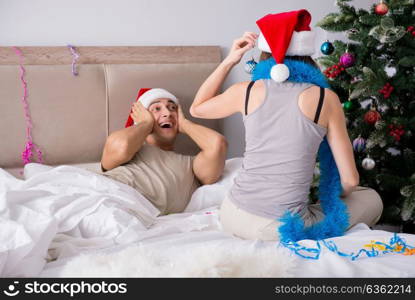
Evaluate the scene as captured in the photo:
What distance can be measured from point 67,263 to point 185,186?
0.95m

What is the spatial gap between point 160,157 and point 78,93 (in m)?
0.72

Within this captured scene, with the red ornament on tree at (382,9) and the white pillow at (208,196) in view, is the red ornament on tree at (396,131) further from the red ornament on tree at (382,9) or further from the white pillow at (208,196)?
the white pillow at (208,196)

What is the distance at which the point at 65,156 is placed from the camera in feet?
8.81

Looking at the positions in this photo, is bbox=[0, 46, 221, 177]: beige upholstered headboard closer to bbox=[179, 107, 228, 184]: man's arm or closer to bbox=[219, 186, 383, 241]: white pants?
bbox=[179, 107, 228, 184]: man's arm

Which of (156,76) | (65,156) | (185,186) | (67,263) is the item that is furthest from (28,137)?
(67,263)

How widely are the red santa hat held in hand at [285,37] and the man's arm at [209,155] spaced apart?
0.73 meters

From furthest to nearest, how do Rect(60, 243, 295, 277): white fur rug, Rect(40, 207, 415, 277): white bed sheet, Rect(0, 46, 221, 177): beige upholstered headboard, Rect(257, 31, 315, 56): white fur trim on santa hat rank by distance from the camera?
Rect(0, 46, 221, 177): beige upholstered headboard → Rect(257, 31, 315, 56): white fur trim on santa hat → Rect(40, 207, 415, 277): white bed sheet → Rect(60, 243, 295, 277): white fur rug

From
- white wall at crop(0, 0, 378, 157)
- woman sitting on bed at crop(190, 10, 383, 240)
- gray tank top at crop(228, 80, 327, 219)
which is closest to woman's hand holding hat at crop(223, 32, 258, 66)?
woman sitting on bed at crop(190, 10, 383, 240)

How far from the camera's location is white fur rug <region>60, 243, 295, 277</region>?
124 cm

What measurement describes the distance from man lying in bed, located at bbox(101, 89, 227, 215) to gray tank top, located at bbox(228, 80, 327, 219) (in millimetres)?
592

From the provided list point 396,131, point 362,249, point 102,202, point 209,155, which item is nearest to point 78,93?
point 209,155

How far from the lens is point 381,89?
220 cm

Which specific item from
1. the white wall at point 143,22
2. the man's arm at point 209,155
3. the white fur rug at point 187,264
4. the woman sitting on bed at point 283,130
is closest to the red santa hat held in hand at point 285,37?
the woman sitting on bed at point 283,130

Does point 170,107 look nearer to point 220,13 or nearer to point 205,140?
point 205,140
